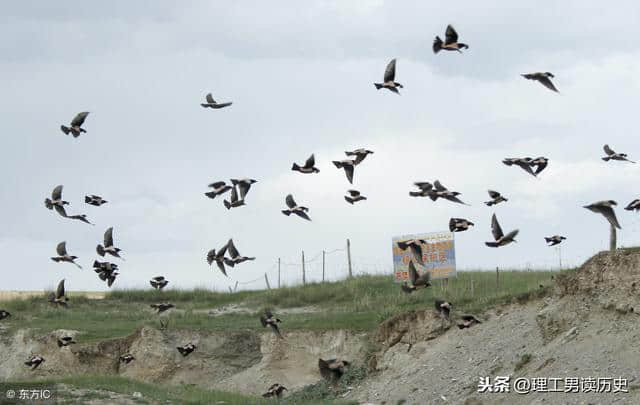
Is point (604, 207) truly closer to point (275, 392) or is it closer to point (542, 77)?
point (542, 77)

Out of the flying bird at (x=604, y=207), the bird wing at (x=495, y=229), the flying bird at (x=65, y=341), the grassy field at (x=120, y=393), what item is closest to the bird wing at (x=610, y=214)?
the flying bird at (x=604, y=207)

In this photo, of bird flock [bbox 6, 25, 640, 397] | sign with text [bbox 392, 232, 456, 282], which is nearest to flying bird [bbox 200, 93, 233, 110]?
bird flock [bbox 6, 25, 640, 397]

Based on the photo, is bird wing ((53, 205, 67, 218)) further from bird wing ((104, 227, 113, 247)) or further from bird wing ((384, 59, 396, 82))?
bird wing ((384, 59, 396, 82))

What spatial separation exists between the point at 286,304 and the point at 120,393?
2152 centimetres

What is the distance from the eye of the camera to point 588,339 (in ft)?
111

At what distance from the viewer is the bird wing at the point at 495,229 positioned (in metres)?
26.5

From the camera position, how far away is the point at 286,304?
57.6 meters

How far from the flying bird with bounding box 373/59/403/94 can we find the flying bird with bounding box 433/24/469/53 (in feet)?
5.91

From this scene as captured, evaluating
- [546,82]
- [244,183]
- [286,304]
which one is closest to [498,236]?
[546,82]

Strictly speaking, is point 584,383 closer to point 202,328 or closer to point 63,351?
point 202,328

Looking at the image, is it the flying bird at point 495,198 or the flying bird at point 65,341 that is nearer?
the flying bird at point 495,198

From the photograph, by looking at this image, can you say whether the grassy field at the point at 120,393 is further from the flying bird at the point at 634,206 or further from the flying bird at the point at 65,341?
the flying bird at the point at 634,206

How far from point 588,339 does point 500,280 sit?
20.4 meters

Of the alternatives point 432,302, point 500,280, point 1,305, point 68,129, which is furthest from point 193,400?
point 1,305
